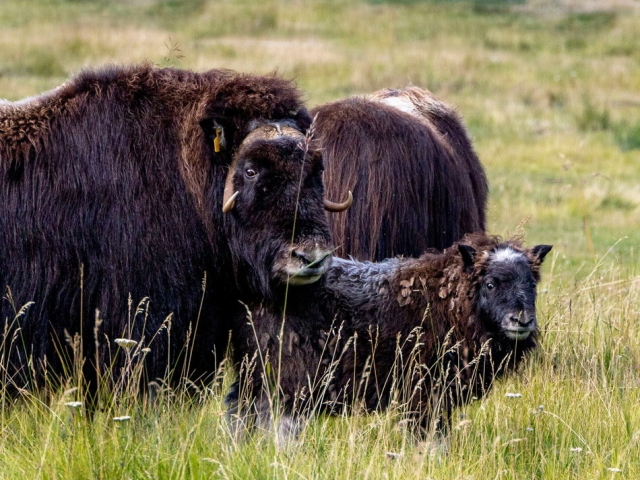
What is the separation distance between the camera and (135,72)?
4973 mm

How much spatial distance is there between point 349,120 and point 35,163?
1896 millimetres

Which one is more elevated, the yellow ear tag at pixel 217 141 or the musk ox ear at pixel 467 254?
the yellow ear tag at pixel 217 141

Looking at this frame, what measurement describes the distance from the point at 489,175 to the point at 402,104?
31.0 ft

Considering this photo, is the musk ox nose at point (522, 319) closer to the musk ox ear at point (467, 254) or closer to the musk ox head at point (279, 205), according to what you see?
the musk ox ear at point (467, 254)

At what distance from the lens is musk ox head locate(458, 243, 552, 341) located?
475 centimetres

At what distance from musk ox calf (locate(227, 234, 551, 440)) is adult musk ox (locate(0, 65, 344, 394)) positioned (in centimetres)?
28

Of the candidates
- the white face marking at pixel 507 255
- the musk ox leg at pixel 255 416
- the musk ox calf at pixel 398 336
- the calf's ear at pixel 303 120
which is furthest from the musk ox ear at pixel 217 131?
the white face marking at pixel 507 255

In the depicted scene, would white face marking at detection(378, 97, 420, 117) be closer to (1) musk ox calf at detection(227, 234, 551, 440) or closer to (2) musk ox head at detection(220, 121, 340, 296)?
(1) musk ox calf at detection(227, 234, 551, 440)

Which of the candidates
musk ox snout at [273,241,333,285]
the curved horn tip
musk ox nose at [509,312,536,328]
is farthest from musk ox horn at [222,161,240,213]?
musk ox nose at [509,312,536,328]

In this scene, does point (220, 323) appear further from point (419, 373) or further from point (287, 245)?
point (419, 373)

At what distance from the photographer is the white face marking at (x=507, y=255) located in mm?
4883

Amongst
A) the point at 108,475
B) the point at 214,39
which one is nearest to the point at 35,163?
the point at 108,475

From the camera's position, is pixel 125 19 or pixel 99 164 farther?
pixel 125 19

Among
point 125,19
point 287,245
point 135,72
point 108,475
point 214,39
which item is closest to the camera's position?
point 108,475
